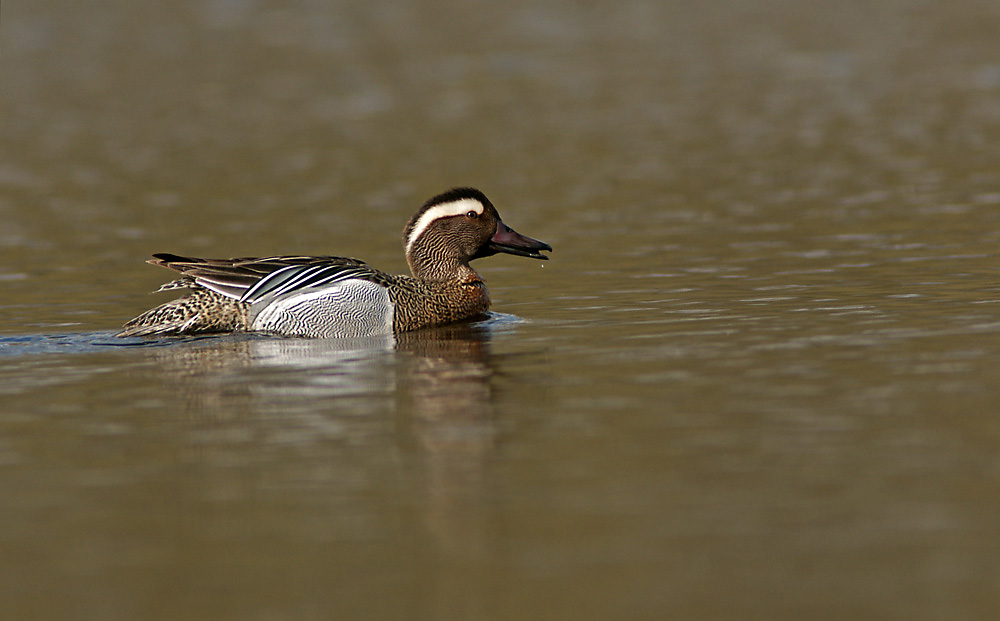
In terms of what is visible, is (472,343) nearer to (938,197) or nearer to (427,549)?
(427,549)

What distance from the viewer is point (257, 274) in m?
12.0

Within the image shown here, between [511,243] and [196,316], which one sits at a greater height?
[511,243]

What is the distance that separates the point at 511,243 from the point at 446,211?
0.63m

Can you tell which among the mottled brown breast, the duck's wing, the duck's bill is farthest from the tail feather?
the duck's bill

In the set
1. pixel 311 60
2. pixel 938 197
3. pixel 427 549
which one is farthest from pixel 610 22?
pixel 427 549

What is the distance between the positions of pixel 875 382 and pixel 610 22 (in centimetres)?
3162

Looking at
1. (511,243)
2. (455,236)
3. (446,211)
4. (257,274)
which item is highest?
→ (446,211)

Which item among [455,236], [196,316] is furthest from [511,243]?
[196,316]

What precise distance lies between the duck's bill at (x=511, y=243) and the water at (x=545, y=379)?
49 centimetres

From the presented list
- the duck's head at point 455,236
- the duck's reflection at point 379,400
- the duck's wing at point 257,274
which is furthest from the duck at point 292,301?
the duck's head at point 455,236

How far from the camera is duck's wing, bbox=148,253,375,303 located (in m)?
11.9

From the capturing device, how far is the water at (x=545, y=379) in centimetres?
590

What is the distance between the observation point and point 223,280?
11.9 metres

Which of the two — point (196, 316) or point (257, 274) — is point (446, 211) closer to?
point (257, 274)
